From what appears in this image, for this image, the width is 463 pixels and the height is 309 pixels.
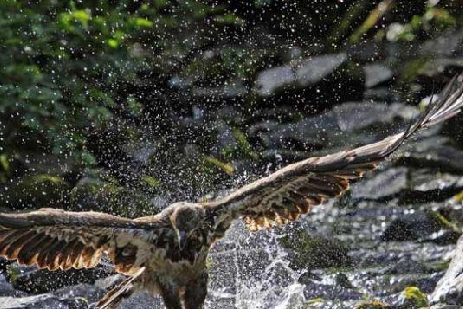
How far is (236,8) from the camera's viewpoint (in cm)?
1116

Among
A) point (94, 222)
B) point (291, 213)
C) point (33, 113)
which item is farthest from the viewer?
point (33, 113)

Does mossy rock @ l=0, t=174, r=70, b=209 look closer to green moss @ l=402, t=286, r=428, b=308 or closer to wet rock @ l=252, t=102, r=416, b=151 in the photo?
wet rock @ l=252, t=102, r=416, b=151

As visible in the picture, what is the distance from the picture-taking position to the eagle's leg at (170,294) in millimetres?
5539

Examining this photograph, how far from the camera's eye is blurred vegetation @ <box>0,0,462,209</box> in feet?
29.5

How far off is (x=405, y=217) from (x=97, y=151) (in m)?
3.34

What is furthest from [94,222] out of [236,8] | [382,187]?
[236,8]

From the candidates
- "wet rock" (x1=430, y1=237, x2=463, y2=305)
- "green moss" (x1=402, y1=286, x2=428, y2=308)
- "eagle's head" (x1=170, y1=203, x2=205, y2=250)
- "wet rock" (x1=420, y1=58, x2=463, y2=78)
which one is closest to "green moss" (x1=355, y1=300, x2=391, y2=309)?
"green moss" (x1=402, y1=286, x2=428, y2=308)

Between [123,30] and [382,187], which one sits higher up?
[123,30]

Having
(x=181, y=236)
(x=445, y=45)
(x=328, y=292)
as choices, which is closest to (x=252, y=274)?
(x=328, y=292)

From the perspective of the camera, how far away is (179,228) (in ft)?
17.2

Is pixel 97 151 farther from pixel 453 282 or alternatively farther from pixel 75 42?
pixel 453 282

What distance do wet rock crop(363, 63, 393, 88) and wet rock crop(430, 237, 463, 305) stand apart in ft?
13.7

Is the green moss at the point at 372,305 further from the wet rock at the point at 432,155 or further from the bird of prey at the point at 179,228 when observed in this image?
the wet rock at the point at 432,155

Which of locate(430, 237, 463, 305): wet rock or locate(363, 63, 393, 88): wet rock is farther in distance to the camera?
locate(363, 63, 393, 88): wet rock
